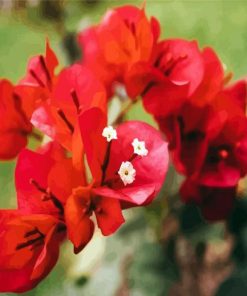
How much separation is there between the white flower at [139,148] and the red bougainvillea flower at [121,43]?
10cm

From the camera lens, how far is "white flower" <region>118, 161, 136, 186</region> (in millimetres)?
487

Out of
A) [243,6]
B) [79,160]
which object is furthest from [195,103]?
[243,6]

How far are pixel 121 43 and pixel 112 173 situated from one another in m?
0.14

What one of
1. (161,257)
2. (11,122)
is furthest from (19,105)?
(161,257)

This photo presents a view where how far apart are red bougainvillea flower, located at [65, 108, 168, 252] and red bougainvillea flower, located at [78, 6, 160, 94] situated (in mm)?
90

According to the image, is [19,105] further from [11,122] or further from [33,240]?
[33,240]

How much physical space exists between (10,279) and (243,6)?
0.92 metres

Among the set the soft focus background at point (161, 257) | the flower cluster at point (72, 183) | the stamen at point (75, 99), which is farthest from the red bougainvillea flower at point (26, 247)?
the soft focus background at point (161, 257)

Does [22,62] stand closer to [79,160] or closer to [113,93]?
[113,93]

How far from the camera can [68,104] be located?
52cm

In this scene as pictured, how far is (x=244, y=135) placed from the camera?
0.59 m

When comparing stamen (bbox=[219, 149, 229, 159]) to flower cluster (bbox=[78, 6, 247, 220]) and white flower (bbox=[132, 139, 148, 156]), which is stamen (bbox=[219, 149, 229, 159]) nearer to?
flower cluster (bbox=[78, 6, 247, 220])

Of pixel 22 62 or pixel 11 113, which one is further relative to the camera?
pixel 22 62

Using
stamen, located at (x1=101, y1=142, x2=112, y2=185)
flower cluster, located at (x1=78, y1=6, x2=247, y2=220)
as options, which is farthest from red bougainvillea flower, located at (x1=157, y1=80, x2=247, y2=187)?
stamen, located at (x1=101, y1=142, x2=112, y2=185)
